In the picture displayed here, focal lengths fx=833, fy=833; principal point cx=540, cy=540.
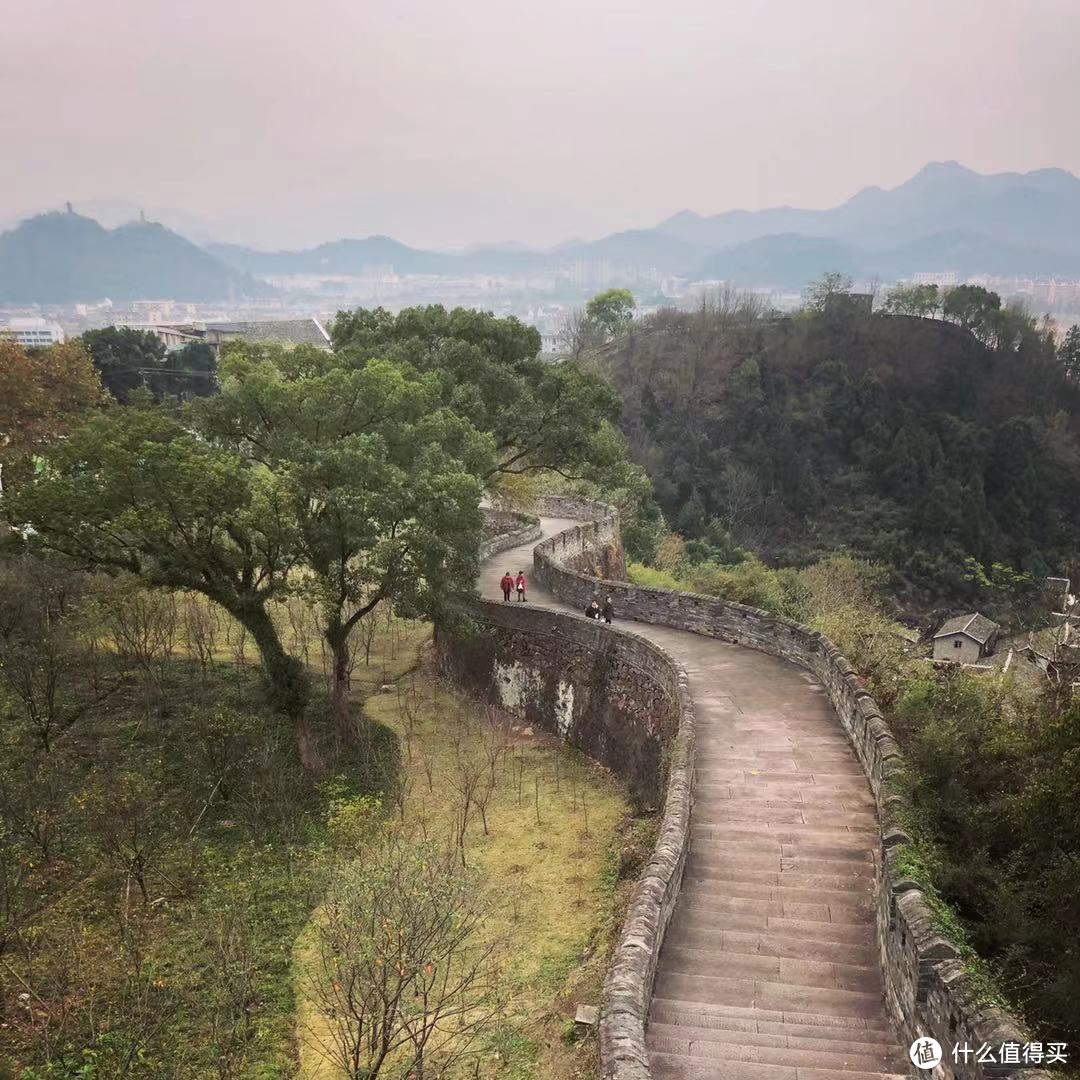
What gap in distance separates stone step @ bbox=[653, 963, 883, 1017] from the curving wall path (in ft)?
0.07

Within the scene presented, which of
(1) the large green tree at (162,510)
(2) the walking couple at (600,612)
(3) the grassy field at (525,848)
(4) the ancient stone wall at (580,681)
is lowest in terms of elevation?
(3) the grassy field at (525,848)

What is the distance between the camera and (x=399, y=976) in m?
8.43

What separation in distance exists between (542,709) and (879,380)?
201 feet

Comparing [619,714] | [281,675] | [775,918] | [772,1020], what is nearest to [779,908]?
[775,918]

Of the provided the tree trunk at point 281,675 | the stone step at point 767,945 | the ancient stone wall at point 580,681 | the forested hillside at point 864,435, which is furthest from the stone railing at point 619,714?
the forested hillside at point 864,435

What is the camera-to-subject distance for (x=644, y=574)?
36125 millimetres

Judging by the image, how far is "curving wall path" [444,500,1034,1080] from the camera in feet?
25.0

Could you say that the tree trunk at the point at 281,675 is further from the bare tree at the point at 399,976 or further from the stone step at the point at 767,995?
the stone step at the point at 767,995

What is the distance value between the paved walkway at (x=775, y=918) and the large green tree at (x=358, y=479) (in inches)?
254

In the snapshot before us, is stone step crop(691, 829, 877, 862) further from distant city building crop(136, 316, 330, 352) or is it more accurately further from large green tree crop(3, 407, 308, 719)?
distant city building crop(136, 316, 330, 352)

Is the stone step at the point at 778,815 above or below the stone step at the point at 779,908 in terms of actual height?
above

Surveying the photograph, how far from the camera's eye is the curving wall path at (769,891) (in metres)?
7.62

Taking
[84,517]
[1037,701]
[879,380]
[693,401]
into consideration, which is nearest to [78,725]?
[84,517]

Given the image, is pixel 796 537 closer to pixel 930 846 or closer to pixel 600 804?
pixel 600 804
